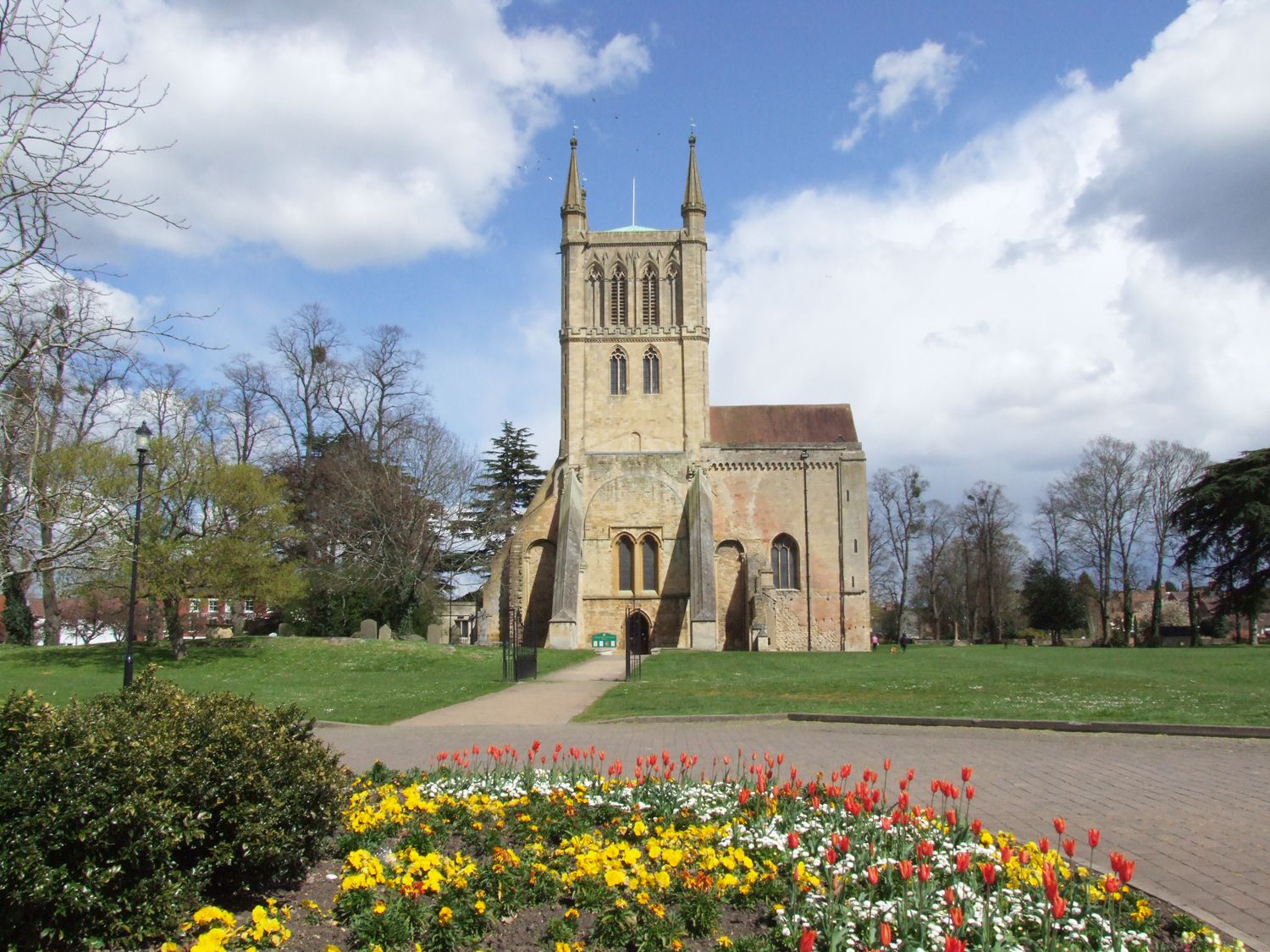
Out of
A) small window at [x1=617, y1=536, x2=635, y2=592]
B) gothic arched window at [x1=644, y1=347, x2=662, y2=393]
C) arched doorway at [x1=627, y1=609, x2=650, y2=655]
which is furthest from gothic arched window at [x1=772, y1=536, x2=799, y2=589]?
gothic arched window at [x1=644, y1=347, x2=662, y2=393]

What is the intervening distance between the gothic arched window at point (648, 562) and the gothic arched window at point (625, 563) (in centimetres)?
37

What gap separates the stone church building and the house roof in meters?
1.10

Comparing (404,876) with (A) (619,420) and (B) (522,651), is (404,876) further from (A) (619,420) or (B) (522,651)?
(A) (619,420)

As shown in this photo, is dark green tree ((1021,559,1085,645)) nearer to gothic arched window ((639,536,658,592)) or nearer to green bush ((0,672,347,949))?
gothic arched window ((639,536,658,592))

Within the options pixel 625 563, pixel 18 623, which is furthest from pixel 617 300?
pixel 18 623

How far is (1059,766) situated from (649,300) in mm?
36142

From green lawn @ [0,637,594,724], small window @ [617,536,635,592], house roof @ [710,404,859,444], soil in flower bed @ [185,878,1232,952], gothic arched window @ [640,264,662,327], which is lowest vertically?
green lawn @ [0,637,594,724]

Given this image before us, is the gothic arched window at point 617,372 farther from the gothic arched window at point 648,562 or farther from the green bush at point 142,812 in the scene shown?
the green bush at point 142,812

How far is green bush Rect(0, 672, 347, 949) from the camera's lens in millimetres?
4488

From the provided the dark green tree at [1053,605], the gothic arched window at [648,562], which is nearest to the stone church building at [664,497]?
the gothic arched window at [648,562]

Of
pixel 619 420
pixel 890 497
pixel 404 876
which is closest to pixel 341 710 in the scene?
pixel 404 876

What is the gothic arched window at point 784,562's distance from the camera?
42.9 m

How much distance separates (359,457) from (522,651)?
74.0ft

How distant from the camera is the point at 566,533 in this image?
39094 mm
